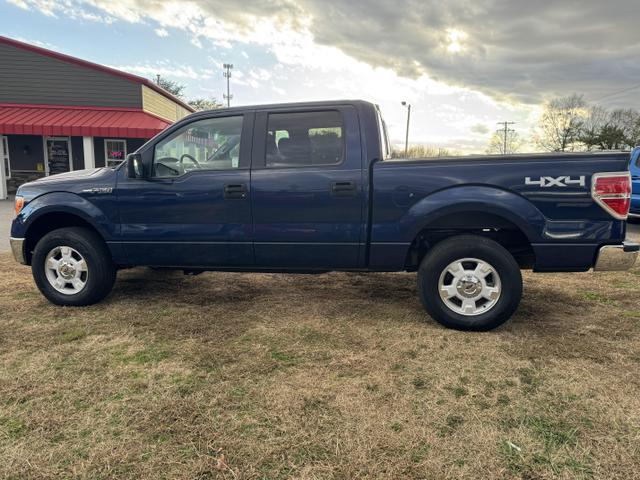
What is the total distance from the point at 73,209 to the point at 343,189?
2.66 meters

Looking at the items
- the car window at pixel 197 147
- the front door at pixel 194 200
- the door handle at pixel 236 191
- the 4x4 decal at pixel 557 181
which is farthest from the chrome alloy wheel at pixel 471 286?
the car window at pixel 197 147

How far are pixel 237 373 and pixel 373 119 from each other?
2451 millimetres

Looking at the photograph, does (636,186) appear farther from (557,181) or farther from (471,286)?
(471,286)

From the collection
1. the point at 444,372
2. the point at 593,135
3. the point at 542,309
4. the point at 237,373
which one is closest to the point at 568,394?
the point at 444,372

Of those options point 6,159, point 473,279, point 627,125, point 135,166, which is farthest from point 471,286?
point 627,125

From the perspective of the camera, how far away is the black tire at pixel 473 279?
143 inches

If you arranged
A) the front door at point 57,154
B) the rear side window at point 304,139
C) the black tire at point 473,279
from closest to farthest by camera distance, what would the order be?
the black tire at point 473,279 → the rear side window at point 304,139 → the front door at point 57,154

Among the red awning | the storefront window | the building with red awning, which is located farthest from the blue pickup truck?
the storefront window

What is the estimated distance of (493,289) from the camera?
12.1 ft

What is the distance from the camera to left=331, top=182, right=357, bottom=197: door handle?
3812 millimetres

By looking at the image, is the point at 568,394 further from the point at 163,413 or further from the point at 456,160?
the point at 163,413

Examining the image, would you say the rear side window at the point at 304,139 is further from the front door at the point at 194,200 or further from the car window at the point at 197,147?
the car window at the point at 197,147

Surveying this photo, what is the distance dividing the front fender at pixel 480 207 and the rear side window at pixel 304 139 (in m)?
0.91

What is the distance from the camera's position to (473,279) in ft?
12.1
